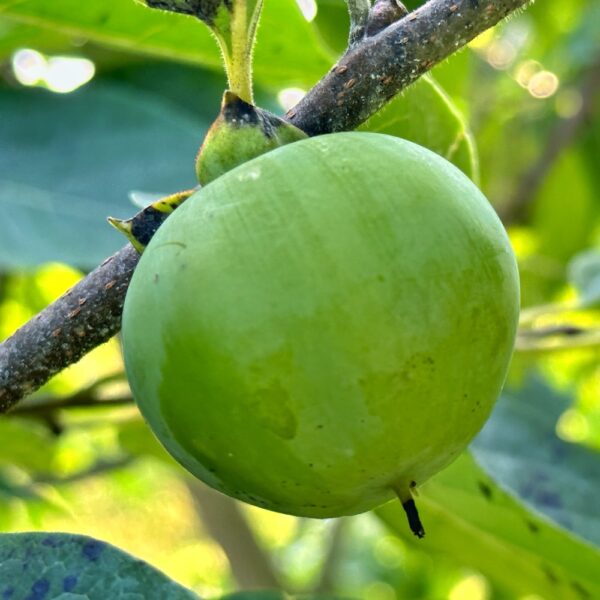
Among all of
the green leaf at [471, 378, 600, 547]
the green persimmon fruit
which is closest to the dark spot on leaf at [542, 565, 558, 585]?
the green leaf at [471, 378, 600, 547]

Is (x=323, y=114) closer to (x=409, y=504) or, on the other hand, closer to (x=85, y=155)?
(x=409, y=504)

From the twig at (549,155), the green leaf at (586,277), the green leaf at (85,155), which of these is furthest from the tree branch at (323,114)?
the twig at (549,155)

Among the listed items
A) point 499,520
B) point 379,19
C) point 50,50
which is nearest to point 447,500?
point 499,520

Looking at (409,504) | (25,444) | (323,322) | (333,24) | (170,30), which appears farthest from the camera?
(333,24)

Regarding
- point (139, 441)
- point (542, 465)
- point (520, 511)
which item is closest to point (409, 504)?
point (520, 511)

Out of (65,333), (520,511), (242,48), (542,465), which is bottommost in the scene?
(542,465)

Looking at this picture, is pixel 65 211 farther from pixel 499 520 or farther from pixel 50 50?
pixel 499 520
